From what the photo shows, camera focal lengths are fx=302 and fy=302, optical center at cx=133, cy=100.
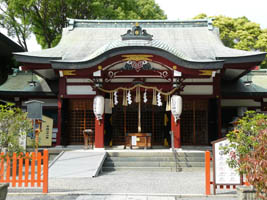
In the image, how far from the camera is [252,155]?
5441mm

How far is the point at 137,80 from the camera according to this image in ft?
44.3

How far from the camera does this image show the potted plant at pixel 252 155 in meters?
5.09

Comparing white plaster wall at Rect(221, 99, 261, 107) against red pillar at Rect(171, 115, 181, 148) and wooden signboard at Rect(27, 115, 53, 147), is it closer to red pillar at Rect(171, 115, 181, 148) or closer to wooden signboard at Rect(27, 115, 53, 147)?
red pillar at Rect(171, 115, 181, 148)

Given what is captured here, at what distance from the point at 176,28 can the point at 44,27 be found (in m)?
11.7

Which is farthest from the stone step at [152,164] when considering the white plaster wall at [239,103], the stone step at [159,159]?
the white plaster wall at [239,103]

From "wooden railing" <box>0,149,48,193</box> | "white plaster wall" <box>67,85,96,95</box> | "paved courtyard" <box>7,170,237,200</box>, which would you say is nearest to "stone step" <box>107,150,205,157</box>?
"paved courtyard" <box>7,170,237,200</box>

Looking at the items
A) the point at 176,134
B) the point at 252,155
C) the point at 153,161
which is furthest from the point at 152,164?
the point at 252,155

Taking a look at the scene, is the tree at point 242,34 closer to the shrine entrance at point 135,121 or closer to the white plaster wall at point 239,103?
the white plaster wall at point 239,103

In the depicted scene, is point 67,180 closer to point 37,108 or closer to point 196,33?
point 37,108

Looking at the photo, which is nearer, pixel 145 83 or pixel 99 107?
pixel 99 107

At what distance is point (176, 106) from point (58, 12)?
50.7ft

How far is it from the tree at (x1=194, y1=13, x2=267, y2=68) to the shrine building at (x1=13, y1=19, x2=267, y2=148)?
399 inches

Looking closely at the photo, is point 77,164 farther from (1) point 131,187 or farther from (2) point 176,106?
(2) point 176,106

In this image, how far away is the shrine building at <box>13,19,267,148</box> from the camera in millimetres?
12484
